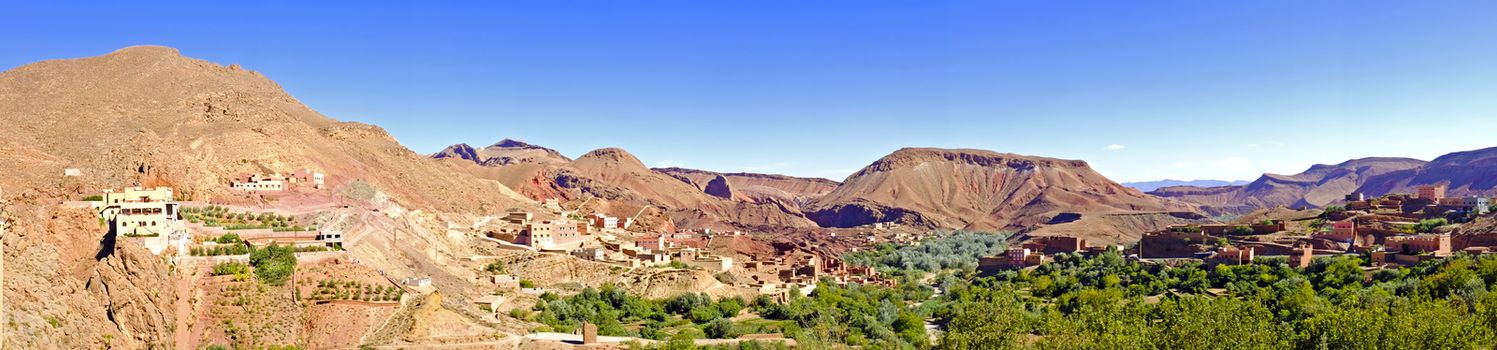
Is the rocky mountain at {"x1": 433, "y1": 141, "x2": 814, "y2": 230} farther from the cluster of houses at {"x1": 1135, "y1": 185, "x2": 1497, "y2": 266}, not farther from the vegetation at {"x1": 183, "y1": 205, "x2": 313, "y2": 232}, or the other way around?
the vegetation at {"x1": 183, "y1": 205, "x2": 313, "y2": 232}

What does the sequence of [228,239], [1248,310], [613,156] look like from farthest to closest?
[613,156], [228,239], [1248,310]

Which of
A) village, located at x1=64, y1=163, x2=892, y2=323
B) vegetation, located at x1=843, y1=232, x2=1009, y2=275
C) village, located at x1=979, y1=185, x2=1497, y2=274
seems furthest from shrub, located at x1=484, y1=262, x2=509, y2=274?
village, located at x1=979, y1=185, x2=1497, y2=274

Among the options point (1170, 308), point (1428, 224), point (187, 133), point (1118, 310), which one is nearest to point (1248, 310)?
point (1118, 310)

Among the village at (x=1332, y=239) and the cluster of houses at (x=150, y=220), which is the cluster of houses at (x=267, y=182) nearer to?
the cluster of houses at (x=150, y=220)

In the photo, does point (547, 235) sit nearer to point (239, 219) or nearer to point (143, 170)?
point (239, 219)

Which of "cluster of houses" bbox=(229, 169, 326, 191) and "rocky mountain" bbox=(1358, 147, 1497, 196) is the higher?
"rocky mountain" bbox=(1358, 147, 1497, 196)
